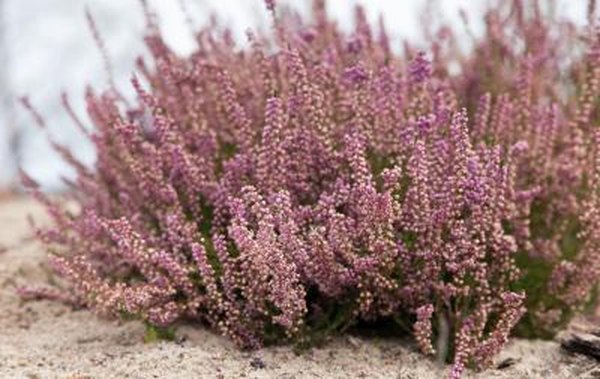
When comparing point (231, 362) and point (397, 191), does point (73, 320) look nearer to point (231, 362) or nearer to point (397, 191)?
point (231, 362)

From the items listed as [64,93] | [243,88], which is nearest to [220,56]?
[243,88]

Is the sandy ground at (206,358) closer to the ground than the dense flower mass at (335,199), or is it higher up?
closer to the ground

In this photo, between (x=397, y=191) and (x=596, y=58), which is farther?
(x=596, y=58)

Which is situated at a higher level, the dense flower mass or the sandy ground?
the dense flower mass

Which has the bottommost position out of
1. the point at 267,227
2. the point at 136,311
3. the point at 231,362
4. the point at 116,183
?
the point at 231,362
